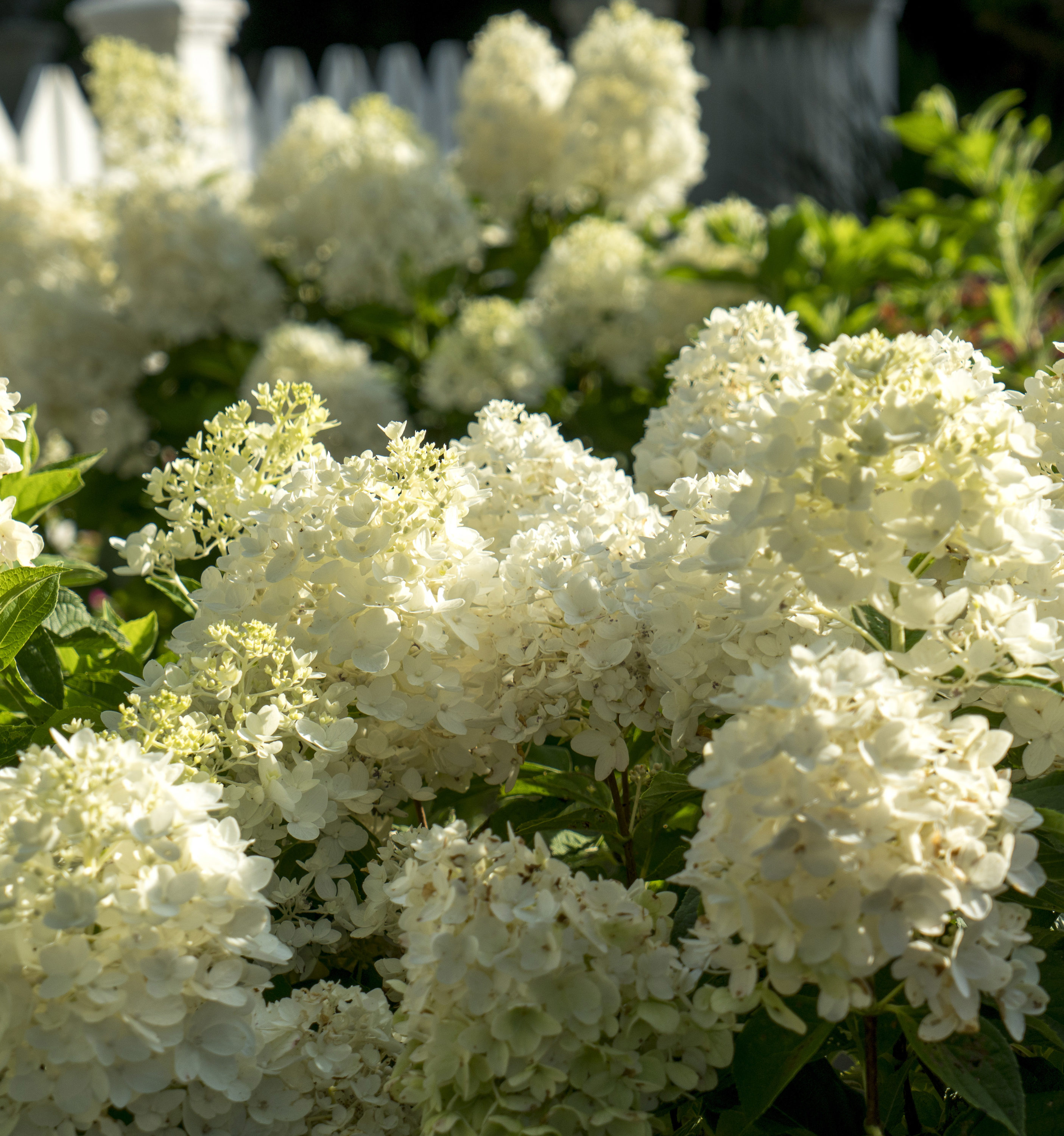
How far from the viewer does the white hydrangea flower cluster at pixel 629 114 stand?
2.53m

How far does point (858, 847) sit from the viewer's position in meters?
0.51

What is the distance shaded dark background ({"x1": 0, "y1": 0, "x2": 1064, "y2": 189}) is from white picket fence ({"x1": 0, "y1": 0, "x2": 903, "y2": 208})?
23cm

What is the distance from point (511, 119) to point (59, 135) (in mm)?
2207

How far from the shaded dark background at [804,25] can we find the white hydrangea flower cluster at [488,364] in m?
3.56

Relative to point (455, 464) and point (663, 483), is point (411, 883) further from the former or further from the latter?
point (663, 483)

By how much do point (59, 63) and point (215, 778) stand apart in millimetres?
11091

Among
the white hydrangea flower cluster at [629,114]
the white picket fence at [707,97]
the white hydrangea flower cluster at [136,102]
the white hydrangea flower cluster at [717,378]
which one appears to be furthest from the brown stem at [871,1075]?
the white picket fence at [707,97]

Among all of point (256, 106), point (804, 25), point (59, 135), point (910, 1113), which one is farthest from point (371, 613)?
point (804, 25)

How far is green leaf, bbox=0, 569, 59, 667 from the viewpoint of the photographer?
0.77 m

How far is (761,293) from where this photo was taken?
7.79ft

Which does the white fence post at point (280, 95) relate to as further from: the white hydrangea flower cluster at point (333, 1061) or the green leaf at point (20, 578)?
the white hydrangea flower cluster at point (333, 1061)

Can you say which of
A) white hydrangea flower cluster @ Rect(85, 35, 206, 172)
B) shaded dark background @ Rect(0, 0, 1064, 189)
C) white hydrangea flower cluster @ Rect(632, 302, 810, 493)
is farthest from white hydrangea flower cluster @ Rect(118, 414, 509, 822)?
shaded dark background @ Rect(0, 0, 1064, 189)

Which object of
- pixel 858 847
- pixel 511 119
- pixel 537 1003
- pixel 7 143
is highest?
pixel 858 847

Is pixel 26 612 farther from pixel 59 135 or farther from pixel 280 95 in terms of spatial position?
pixel 280 95
